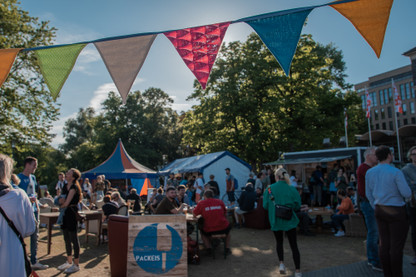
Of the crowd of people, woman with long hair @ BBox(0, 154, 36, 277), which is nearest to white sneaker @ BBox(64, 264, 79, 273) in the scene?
the crowd of people

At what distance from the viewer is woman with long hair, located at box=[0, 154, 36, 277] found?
2930mm

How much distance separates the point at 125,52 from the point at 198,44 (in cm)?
122

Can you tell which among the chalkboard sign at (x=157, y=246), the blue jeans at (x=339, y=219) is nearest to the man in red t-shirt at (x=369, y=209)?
the chalkboard sign at (x=157, y=246)

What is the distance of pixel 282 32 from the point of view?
16.4 ft

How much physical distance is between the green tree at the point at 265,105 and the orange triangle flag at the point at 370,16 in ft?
51.6

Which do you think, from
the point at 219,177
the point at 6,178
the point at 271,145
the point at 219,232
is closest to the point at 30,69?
the point at 219,177

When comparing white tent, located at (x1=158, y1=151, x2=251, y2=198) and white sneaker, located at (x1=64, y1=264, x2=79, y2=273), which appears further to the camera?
white tent, located at (x1=158, y1=151, x2=251, y2=198)

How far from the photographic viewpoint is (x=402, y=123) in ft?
187

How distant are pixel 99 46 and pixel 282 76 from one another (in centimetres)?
1772

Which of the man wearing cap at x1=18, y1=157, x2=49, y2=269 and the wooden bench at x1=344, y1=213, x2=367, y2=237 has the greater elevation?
the man wearing cap at x1=18, y1=157, x2=49, y2=269

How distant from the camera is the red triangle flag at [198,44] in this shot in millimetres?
5453

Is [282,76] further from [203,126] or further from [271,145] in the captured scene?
[203,126]

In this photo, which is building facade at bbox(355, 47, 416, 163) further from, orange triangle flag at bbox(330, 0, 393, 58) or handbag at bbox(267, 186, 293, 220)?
handbag at bbox(267, 186, 293, 220)

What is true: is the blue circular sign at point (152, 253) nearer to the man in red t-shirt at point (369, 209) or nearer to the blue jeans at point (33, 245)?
the blue jeans at point (33, 245)
